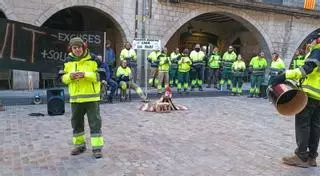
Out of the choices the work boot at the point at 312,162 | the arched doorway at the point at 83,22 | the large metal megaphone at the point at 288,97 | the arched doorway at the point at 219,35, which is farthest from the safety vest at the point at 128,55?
the work boot at the point at 312,162

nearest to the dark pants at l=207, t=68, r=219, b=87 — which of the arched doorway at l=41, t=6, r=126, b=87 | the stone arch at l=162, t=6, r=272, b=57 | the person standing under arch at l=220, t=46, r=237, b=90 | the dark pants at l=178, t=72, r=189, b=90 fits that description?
the person standing under arch at l=220, t=46, r=237, b=90

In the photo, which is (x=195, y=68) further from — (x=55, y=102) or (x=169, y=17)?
(x=55, y=102)

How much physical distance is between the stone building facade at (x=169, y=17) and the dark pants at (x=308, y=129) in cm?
1062

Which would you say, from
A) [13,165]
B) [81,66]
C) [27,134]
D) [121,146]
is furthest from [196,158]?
[27,134]

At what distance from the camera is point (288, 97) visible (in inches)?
222

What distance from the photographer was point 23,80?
533 inches

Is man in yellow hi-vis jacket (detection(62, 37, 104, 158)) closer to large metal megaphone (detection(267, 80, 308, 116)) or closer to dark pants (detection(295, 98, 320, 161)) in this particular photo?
large metal megaphone (detection(267, 80, 308, 116))

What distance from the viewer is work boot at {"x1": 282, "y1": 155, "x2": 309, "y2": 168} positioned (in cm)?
572

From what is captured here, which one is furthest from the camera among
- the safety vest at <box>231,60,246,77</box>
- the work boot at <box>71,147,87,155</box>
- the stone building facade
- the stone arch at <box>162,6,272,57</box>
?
the stone arch at <box>162,6,272,57</box>

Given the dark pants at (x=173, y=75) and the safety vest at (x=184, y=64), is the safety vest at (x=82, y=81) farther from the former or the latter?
the dark pants at (x=173, y=75)

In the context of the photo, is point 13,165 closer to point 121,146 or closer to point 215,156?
point 121,146

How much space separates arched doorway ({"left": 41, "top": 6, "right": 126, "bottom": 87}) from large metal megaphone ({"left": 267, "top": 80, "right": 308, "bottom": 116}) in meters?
11.6

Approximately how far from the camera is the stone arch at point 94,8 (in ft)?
45.2

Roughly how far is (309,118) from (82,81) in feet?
11.5
